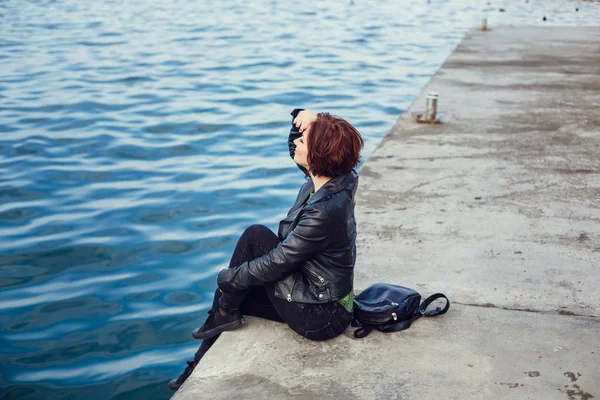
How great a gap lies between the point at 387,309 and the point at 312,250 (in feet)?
2.05

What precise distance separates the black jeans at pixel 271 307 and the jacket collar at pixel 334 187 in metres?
0.40

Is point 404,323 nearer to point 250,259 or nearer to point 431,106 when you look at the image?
point 250,259

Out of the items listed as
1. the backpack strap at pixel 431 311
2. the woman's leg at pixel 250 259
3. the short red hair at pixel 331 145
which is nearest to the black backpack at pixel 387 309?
the backpack strap at pixel 431 311

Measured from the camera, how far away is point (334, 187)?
3.93m

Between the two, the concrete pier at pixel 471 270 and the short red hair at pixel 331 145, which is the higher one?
the short red hair at pixel 331 145

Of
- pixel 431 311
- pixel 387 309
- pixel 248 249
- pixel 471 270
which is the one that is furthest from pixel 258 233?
pixel 471 270

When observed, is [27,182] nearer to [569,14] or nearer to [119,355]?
[119,355]

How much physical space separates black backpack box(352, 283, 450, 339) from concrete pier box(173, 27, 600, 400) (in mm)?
57

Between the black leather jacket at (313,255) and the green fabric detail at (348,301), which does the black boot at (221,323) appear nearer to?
the black leather jacket at (313,255)

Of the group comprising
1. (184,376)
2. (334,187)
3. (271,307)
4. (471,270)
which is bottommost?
(184,376)

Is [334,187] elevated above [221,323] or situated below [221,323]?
above

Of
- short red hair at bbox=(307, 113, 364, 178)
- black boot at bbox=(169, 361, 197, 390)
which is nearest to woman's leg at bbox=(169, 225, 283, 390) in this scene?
black boot at bbox=(169, 361, 197, 390)

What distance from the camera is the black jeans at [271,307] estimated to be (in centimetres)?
403

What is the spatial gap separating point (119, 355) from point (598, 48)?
12802 mm
